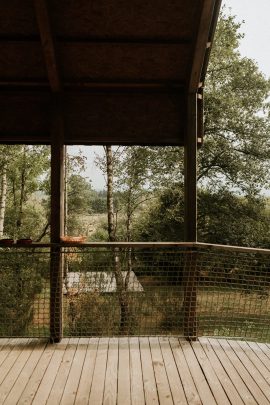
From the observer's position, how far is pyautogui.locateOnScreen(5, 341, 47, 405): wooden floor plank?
2.87 m

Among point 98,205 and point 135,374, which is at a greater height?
point 98,205

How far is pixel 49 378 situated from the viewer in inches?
126

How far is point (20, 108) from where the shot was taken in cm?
424

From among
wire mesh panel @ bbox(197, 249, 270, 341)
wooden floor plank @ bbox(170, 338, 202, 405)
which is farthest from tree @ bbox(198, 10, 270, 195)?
wooden floor plank @ bbox(170, 338, 202, 405)

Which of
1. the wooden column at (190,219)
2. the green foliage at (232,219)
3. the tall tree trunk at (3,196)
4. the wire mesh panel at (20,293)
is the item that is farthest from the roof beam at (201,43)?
the tall tree trunk at (3,196)

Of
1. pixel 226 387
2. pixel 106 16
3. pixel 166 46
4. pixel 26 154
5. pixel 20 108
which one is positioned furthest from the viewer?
pixel 26 154

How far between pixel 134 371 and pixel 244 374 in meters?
0.98

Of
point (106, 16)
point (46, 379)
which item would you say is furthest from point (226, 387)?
point (106, 16)

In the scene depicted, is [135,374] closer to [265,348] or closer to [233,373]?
[233,373]

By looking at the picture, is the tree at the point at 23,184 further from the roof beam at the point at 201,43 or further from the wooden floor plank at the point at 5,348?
the roof beam at the point at 201,43

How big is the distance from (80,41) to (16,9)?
0.66 metres

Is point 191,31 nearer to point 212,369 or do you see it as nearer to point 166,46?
point 166,46

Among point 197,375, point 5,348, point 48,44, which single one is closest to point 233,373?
point 197,375

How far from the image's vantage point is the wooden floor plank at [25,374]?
2872 mm
